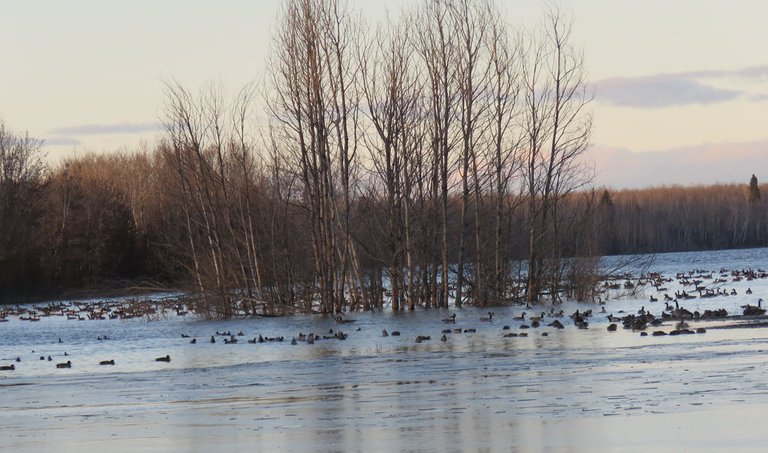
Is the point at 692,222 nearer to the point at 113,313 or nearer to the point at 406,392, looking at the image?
the point at 113,313

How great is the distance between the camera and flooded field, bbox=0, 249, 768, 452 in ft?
30.9

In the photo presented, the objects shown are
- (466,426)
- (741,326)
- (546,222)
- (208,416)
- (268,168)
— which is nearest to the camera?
(466,426)

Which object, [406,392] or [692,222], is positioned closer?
[406,392]

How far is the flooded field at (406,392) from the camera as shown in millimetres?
9414

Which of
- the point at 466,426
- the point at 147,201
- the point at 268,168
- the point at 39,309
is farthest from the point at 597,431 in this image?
the point at 147,201

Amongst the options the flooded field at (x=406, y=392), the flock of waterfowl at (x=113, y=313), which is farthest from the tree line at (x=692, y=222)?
the flooded field at (x=406, y=392)

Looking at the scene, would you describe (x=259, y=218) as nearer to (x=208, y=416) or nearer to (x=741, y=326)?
(x=741, y=326)

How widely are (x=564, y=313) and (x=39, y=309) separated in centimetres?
2583

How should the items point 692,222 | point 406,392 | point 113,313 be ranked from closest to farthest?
1. point 406,392
2. point 113,313
3. point 692,222

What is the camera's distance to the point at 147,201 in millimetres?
90000

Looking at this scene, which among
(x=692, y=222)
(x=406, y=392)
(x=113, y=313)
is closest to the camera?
(x=406, y=392)

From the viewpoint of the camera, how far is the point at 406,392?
521 inches

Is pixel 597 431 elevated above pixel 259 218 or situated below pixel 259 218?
below

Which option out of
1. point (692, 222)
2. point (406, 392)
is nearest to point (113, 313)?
point (406, 392)
